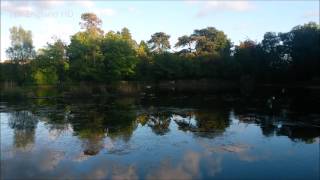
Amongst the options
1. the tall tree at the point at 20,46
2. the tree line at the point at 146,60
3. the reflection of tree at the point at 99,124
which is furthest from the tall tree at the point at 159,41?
the reflection of tree at the point at 99,124

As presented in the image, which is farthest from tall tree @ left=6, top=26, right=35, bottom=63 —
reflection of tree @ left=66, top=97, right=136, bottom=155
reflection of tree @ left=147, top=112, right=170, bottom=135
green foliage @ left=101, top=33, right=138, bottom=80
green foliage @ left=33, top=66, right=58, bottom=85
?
reflection of tree @ left=147, top=112, right=170, bottom=135

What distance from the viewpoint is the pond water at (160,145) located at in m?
11.7

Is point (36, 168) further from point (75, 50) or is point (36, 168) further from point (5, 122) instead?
point (75, 50)

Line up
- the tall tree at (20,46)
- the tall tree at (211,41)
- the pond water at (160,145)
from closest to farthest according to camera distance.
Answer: the pond water at (160,145) < the tall tree at (20,46) < the tall tree at (211,41)

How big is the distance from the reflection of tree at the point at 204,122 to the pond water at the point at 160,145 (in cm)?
5

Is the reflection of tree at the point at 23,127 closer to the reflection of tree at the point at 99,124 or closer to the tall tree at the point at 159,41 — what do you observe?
the reflection of tree at the point at 99,124

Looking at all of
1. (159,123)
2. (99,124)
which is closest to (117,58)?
(159,123)

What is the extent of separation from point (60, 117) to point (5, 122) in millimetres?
3349

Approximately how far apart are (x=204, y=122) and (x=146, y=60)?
52134 millimetres

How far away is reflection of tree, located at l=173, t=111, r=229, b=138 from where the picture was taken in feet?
61.0

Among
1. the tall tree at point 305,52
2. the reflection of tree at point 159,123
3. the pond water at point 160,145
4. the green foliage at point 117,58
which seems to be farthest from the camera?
the tall tree at point 305,52

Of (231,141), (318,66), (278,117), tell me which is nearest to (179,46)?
(318,66)

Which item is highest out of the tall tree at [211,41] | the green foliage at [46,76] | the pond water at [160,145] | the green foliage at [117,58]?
the tall tree at [211,41]

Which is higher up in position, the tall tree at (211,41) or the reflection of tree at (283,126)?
the tall tree at (211,41)
